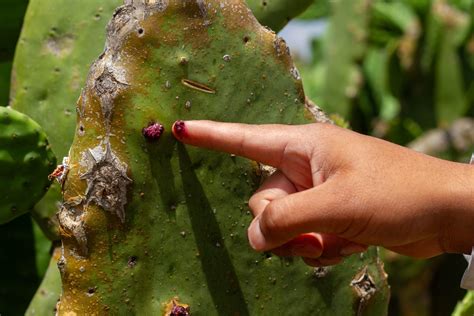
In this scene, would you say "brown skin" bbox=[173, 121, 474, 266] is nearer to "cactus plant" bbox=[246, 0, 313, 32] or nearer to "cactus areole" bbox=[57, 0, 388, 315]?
"cactus areole" bbox=[57, 0, 388, 315]

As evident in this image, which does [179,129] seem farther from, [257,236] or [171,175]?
[257,236]

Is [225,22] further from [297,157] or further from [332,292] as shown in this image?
[332,292]

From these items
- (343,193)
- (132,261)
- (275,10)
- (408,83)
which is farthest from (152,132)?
(408,83)

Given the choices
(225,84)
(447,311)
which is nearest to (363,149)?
(225,84)

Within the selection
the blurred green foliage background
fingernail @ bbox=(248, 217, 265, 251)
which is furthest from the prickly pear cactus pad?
the blurred green foliage background

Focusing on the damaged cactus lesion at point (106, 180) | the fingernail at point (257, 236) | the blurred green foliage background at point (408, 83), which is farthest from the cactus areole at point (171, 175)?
the blurred green foliage background at point (408, 83)
